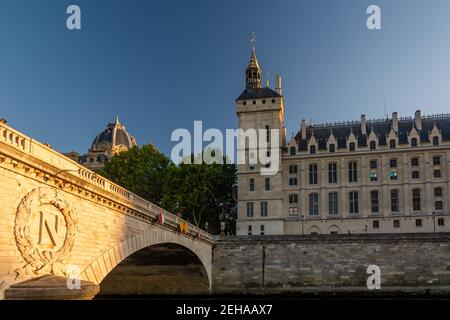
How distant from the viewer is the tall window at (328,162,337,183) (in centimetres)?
7075

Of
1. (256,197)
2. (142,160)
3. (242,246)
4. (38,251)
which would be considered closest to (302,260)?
(242,246)

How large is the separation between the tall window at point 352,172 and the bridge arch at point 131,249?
96.4 feet

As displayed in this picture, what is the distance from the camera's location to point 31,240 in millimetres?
17078

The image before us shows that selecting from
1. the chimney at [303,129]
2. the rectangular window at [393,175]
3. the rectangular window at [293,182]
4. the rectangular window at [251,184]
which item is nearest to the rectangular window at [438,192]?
the rectangular window at [393,175]

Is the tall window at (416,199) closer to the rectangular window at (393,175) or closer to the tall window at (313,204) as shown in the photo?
the rectangular window at (393,175)

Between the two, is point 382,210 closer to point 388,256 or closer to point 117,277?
point 388,256

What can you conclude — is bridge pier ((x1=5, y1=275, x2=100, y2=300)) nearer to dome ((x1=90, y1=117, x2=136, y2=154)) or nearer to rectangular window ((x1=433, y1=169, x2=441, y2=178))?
rectangular window ((x1=433, y1=169, x2=441, y2=178))

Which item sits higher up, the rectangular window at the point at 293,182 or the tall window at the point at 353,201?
the rectangular window at the point at 293,182

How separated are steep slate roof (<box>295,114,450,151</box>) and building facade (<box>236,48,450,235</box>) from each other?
0.13m

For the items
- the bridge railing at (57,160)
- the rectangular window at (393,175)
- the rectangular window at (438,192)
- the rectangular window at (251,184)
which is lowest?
the bridge railing at (57,160)

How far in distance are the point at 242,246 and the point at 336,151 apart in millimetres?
23761

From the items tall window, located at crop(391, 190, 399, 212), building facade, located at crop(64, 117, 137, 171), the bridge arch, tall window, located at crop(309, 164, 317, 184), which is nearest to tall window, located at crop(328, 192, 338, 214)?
tall window, located at crop(309, 164, 317, 184)

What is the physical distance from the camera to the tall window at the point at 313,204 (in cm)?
7031

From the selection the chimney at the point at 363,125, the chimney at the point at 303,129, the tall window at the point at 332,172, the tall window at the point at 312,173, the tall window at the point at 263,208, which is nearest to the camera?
the tall window at the point at 263,208
